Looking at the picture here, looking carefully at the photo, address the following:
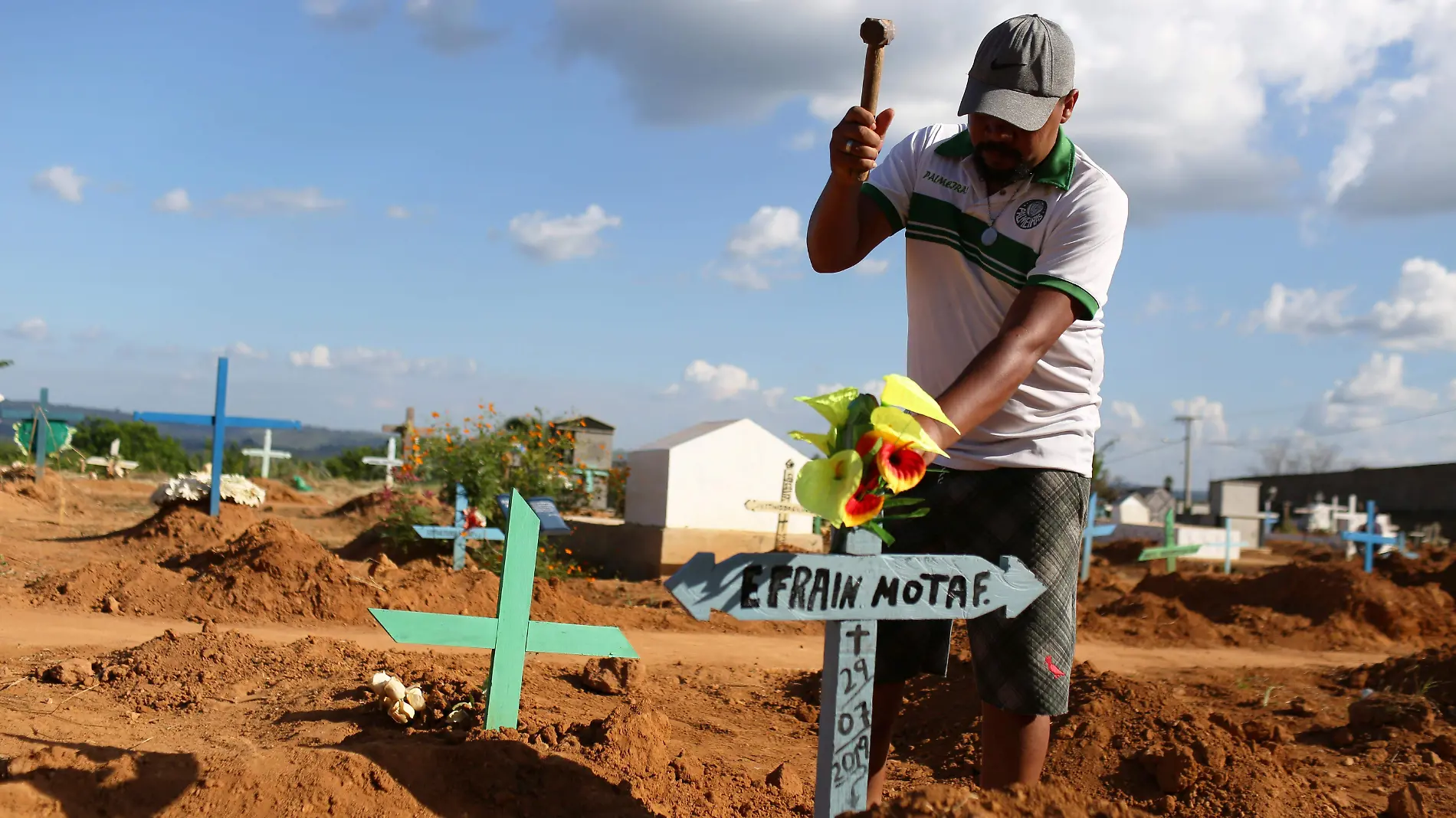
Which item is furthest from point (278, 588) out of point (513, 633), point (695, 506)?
point (695, 506)

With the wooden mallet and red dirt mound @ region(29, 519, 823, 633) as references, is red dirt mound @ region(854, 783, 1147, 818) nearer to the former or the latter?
the wooden mallet

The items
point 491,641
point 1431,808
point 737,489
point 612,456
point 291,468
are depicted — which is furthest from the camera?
point 291,468

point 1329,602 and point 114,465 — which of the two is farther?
point 114,465

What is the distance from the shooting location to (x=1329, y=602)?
1163 centimetres

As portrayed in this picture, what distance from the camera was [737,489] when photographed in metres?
13.3

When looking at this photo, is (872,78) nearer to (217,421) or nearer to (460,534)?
(460,534)

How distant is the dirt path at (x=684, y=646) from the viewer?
20.1 ft

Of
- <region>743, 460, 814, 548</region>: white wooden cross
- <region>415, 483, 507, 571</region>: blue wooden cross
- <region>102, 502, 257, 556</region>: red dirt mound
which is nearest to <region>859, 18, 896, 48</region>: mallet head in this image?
<region>415, 483, 507, 571</region>: blue wooden cross

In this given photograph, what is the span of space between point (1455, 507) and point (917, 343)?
40.5 metres

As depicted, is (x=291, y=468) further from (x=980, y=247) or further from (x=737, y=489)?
(x=980, y=247)

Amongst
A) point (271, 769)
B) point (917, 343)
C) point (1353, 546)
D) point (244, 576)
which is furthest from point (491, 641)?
point (1353, 546)

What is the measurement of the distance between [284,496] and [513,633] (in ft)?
56.0

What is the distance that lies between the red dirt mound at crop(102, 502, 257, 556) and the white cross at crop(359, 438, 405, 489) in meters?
3.15

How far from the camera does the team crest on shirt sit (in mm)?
2500
